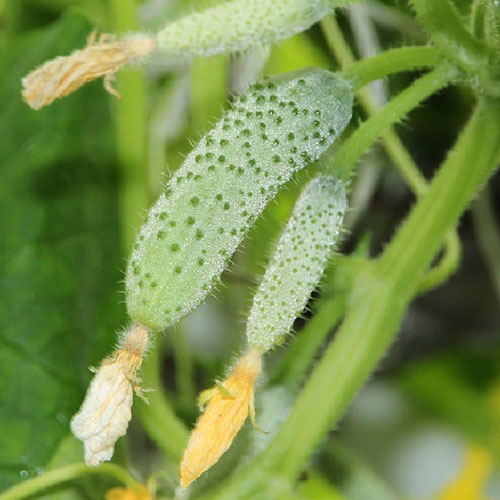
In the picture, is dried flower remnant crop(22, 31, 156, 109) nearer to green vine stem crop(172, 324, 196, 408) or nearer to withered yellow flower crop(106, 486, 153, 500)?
withered yellow flower crop(106, 486, 153, 500)

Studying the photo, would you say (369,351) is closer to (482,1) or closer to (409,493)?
(482,1)

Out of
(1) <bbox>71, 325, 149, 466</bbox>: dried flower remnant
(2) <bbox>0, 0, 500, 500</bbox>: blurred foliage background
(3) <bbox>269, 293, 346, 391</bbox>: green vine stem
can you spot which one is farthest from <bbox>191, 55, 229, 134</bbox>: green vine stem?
(1) <bbox>71, 325, 149, 466</bbox>: dried flower remnant

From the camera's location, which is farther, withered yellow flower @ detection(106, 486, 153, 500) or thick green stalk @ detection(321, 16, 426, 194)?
thick green stalk @ detection(321, 16, 426, 194)

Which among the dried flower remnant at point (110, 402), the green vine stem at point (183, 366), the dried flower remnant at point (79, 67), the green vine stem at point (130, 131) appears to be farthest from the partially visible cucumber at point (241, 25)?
the green vine stem at point (183, 366)

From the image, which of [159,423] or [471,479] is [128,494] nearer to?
[159,423]

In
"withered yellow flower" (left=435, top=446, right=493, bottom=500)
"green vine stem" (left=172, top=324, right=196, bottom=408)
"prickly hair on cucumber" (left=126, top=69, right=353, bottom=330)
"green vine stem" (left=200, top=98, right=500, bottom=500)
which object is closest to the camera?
"prickly hair on cucumber" (left=126, top=69, right=353, bottom=330)

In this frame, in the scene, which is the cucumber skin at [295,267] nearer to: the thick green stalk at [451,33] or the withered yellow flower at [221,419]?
the withered yellow flower at [221,419]
